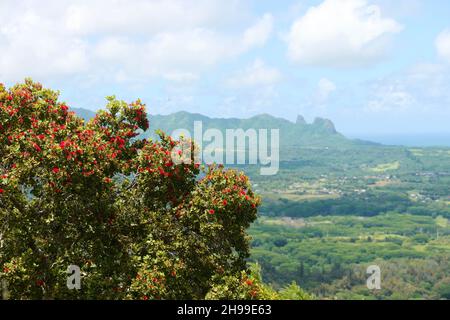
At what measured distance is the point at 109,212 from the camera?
15492 mm

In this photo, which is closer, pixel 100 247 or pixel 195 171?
pixel 100 247

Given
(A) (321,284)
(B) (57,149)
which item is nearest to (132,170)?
(B) (57,149)

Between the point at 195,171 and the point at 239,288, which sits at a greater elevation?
the point at 195,171

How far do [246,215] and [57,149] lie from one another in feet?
20.0

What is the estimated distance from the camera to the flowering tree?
46.7 feet

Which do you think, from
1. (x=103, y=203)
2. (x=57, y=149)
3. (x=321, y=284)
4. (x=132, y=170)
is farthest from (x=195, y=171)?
(x=321, y=284)

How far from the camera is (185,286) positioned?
51.8ft

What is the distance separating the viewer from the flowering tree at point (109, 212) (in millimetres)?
14234

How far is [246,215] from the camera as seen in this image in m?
16.3
